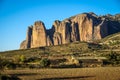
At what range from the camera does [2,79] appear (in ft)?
82.3

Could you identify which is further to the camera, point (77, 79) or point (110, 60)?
point (110, 60)

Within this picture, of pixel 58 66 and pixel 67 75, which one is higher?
pixel 58 66

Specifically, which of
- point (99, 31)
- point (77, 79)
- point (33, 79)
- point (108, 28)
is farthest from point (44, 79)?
point (108, 28)

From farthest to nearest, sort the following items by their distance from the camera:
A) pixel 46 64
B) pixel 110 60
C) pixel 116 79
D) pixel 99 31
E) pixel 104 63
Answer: pixel 99 31
pixel 110 60
pixel 104 63
pixel 46 64
pixel 116 79

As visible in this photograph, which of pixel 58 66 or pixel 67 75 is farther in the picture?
pixel 58 66

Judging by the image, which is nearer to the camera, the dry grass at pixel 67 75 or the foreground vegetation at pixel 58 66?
the dry grass at pixel 67 75

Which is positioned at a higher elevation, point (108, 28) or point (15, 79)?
point (108, 28)

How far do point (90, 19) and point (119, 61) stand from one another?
450 ft

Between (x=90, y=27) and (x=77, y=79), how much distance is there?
16783cm

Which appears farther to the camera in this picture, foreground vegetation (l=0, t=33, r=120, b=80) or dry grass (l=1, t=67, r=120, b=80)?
foreground vegetation (l=0, t=33, r=120, b=80)

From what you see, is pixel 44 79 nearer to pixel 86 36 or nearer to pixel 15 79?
pixel 15 79

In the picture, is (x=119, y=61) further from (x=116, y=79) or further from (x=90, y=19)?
(x=90, y=19)

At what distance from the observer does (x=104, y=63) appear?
60.4 metres

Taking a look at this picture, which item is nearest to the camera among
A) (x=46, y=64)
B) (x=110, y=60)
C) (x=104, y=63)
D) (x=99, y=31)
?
(x=46, y=64)
